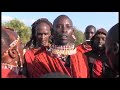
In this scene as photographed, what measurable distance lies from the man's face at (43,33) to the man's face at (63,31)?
415 millimetres

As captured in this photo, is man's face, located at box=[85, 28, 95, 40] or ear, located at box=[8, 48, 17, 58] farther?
man's face, located at box=[85, 28, 95, 40]

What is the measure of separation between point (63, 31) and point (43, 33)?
1.65 feet

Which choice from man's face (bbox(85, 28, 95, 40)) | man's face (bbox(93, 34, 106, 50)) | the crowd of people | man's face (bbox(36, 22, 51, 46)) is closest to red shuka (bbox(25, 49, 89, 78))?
the crowd of people

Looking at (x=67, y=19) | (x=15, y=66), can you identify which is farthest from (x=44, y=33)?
(x=15, y=66)

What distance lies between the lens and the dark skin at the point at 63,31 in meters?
3.32

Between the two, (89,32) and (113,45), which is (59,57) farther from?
(89,32)

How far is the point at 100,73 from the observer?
3.41 m

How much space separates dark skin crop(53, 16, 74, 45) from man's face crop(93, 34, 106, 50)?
730mm

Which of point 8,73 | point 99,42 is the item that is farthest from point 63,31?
point 8,73

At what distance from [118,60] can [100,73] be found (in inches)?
67.2

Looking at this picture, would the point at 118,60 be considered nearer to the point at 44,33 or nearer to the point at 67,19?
the point at 67,19

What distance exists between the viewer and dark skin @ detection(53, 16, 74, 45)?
3316 mm

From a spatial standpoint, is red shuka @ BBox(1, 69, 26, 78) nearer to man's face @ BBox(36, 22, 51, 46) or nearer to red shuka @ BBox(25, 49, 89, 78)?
red shuka @ BBox(25, 49, 89, 78)
